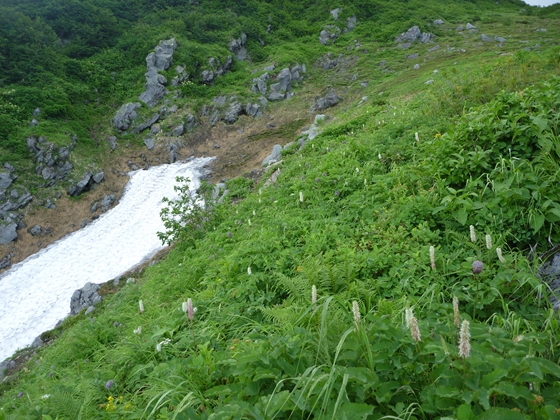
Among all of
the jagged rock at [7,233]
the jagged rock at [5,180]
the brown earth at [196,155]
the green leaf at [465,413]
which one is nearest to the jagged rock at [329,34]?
the brown earth at [196,155]

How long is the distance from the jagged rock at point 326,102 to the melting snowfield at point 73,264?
12.2m

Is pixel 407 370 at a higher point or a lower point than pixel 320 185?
higher

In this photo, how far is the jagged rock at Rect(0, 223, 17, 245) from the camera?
63.7 feet

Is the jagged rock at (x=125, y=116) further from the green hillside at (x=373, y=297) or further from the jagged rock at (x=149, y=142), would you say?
the green hillside at (x=373, y=297)

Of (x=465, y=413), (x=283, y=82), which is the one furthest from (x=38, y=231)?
(x=283, y=82)

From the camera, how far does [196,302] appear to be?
4527 mm

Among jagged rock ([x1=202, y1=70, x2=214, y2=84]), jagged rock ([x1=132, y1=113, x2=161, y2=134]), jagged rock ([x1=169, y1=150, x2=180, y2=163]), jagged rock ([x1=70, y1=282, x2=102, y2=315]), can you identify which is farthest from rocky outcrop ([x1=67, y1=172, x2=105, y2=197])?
jagged rock ([x1=202, y1=70, x2=214, y2=84])

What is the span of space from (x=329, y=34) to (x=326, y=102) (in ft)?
88.9

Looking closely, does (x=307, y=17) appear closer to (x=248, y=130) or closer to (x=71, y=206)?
(x=248, y=130)

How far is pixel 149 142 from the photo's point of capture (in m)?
28.9

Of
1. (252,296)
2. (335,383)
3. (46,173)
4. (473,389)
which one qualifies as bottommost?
(46,173)

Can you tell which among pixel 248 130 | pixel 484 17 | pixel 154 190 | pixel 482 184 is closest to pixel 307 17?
pixel 484 17

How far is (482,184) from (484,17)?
203 feet

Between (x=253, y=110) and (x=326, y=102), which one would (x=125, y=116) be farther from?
(x=326, y=102)
